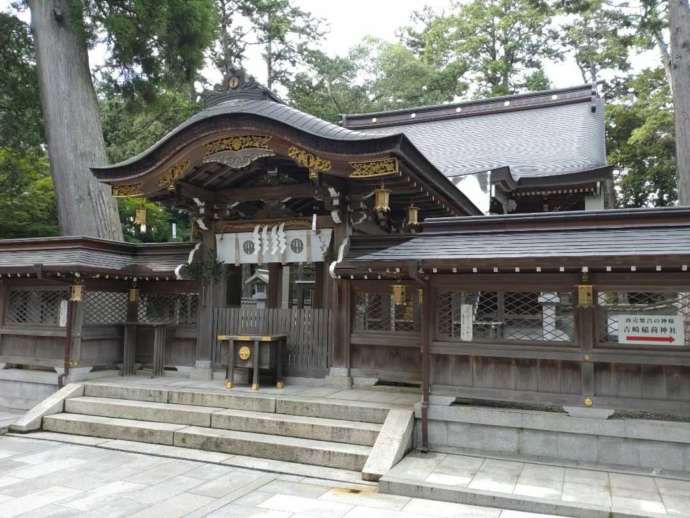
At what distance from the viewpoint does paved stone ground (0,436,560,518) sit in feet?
14.7

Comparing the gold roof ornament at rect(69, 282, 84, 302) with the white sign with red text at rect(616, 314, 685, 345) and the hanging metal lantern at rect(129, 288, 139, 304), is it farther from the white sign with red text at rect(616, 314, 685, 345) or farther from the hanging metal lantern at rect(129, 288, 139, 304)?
the white sign with red text at rect(616, 314, 685, 345)

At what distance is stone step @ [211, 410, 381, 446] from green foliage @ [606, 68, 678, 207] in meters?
17.2

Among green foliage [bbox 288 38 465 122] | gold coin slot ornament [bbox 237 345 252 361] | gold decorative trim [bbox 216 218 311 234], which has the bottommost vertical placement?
gold coin slot ornament [bbox 237 345 252 361]

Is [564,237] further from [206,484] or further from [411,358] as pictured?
[206,484]

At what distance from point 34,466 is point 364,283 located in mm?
4766

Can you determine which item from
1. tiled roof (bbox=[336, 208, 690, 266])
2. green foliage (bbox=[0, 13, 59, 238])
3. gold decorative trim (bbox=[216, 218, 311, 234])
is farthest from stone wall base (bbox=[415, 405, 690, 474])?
green foliage (bbox=[0, 13, 59, 238])

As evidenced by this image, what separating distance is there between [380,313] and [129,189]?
187 inches

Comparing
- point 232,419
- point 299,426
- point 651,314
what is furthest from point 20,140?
point 651,314

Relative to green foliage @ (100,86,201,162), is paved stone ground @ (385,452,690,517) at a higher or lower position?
lower

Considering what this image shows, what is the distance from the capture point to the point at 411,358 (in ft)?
24.9

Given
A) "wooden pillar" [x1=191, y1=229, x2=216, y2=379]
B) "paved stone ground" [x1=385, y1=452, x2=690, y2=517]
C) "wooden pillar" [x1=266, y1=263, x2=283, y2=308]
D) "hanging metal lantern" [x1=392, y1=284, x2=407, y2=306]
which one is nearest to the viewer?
"paved stone ground" [x1=385, y1=452, x2=690, y2=517]

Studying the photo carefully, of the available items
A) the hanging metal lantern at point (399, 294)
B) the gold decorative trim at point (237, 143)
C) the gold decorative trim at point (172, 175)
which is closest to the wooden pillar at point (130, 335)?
the gold decorative trim at point (172, 175)

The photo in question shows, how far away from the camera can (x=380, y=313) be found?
26.5 ft

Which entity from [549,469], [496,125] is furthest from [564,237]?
[496,125]
